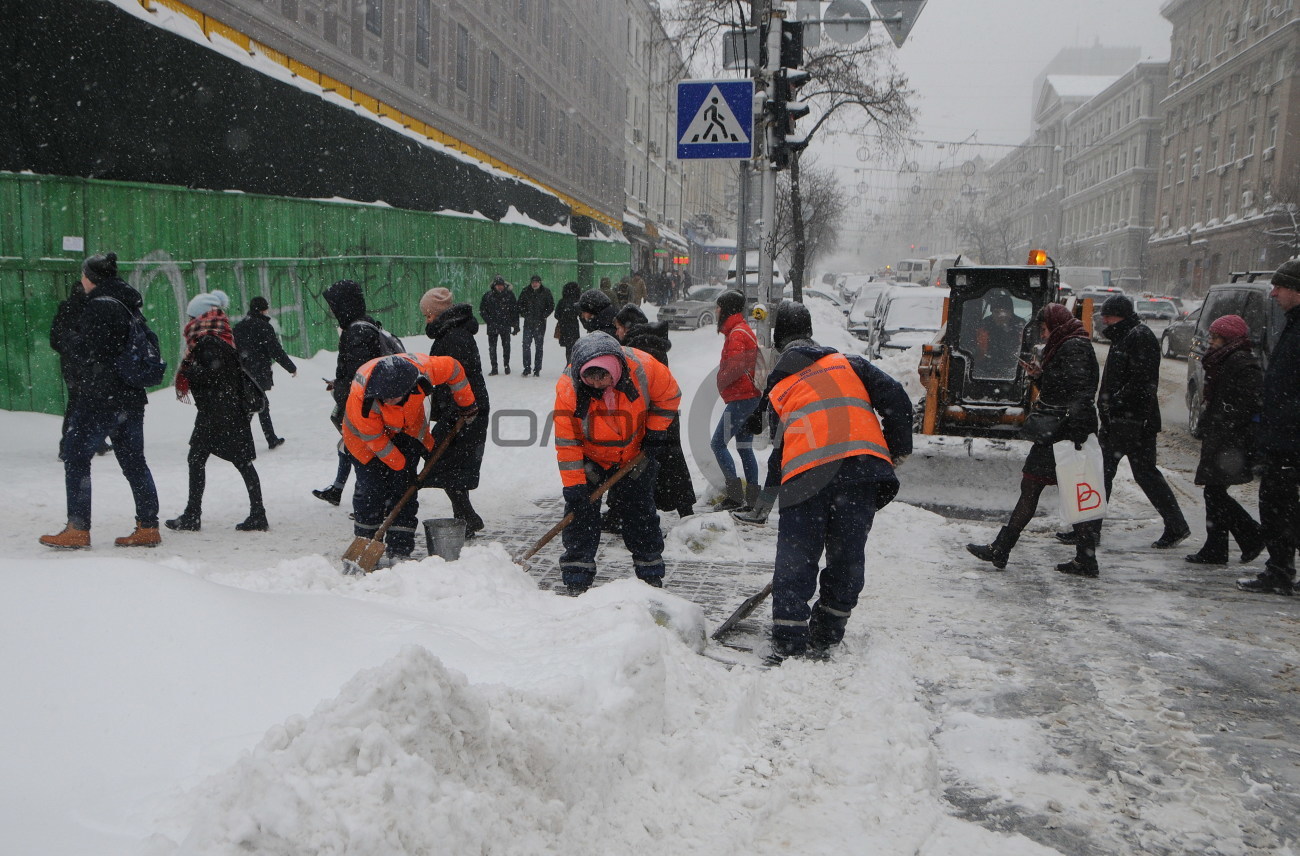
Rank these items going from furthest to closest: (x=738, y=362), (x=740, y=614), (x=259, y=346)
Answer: (x=259, y=346) < (x=738, y=362) < (x=740, y=614)

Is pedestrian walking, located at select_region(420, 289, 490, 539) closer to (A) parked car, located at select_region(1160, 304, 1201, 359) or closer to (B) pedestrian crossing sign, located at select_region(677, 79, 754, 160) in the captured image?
(B) pedestrian crossing sign, located at select_region(677, 79, 754, 160)

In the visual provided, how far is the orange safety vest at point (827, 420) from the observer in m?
4.39

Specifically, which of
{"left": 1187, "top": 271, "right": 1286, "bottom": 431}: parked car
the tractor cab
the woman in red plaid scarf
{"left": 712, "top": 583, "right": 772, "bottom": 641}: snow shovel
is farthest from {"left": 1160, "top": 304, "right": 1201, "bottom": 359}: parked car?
the woman in red plaid scarf

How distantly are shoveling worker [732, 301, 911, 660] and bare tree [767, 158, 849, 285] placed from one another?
613 centimetres

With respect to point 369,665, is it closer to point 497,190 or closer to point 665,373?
point 665,373

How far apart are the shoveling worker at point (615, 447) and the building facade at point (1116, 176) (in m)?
67.9

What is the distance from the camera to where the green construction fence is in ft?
30.5

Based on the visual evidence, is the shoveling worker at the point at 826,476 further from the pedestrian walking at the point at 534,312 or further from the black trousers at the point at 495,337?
the black trousers at the point at 495,337

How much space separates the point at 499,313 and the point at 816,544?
37.1 ft

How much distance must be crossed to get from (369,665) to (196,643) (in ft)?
1.70

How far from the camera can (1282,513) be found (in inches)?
220

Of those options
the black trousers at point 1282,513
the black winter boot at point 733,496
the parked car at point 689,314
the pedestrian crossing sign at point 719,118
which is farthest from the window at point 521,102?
the black trousers at point 1282,513

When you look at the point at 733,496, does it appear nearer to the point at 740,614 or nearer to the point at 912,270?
the point at 740,614

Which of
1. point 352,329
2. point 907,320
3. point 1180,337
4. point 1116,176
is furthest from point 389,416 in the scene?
point 1116,176
